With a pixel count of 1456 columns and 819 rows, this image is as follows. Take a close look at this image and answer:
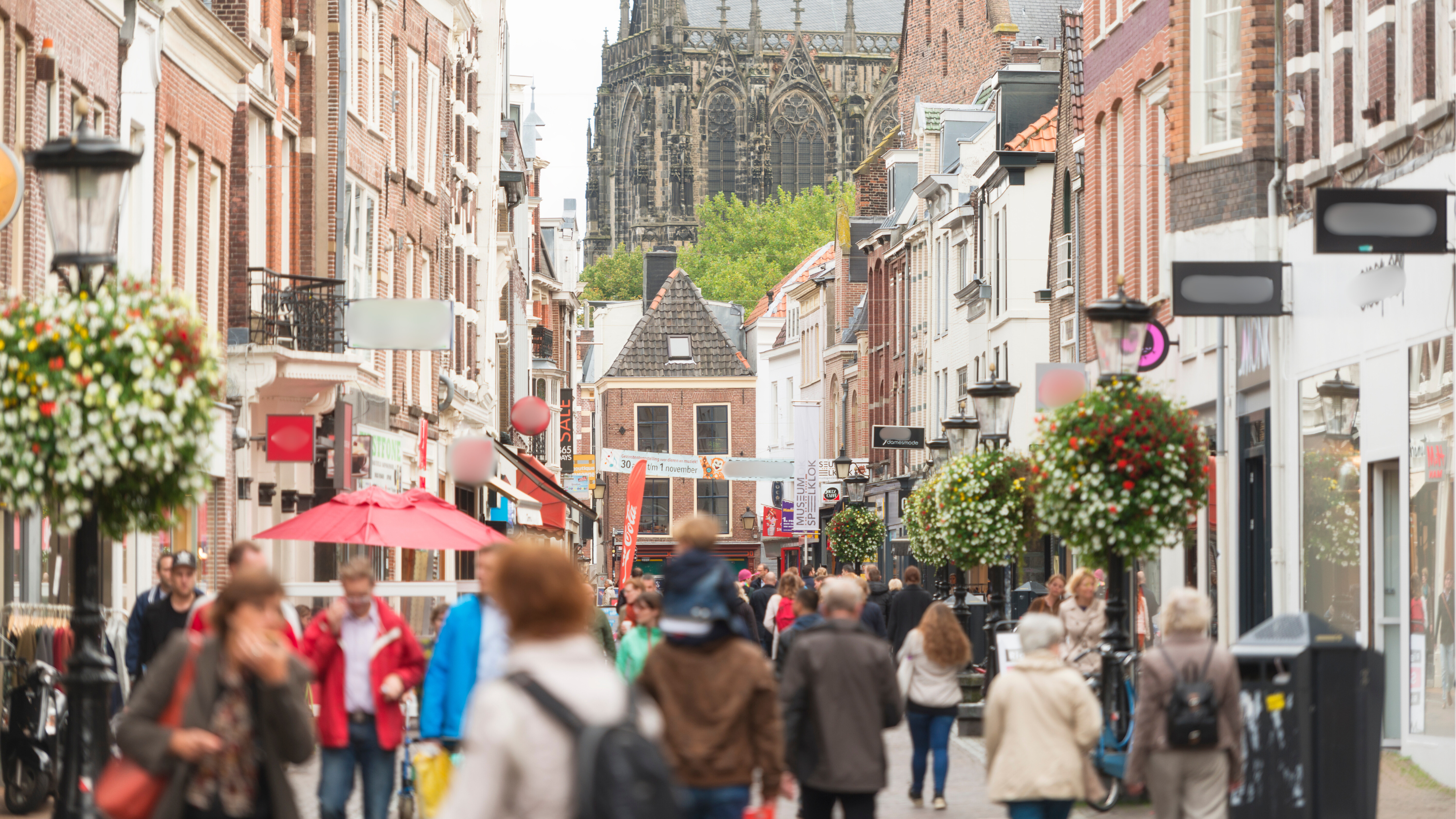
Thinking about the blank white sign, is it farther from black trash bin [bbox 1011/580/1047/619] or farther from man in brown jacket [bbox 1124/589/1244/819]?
man in brown jacket [bbox 1124/589/1244/819]

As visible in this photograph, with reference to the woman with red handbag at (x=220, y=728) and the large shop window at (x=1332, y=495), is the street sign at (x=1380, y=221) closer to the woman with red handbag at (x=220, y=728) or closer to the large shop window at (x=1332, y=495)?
the large shop window at (x=1332, y=495)

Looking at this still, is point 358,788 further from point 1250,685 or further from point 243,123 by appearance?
point 243,123

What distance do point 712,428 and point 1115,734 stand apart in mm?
67241

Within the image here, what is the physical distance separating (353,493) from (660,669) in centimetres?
1068

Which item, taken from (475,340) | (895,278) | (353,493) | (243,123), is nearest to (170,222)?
(243,123)

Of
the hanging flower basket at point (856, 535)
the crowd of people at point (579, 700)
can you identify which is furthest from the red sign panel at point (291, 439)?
the hanging flower basket at point (856, 535)

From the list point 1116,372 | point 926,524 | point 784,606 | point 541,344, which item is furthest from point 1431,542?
point 541,344

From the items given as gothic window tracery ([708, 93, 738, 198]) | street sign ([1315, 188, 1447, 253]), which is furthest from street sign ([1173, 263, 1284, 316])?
gothic window tracery ([708, 93, 738, 198])

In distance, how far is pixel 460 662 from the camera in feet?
32.8

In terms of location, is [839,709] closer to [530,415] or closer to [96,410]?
[96,410]

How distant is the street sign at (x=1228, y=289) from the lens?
56.2 feet

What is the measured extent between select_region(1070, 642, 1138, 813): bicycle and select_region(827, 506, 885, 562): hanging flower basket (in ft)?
114

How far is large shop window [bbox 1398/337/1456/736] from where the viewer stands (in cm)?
1420

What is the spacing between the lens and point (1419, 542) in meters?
14.8
